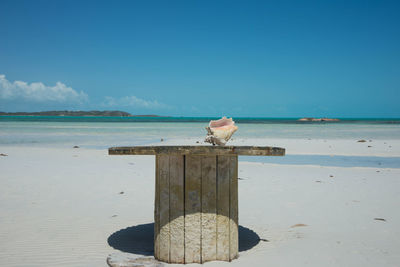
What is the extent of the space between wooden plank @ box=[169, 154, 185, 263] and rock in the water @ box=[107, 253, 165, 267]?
0.63ft

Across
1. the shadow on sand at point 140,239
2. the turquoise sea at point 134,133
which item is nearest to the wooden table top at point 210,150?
the shadow on sand at point 140,239

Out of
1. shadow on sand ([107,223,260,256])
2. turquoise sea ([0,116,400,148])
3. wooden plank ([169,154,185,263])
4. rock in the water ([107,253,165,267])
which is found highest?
wooden plank ([169,154,185,263])

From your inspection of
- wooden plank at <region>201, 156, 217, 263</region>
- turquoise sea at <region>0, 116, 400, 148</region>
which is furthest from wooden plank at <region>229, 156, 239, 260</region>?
turquoise sea at <region>0, 116, 400, 148</region>

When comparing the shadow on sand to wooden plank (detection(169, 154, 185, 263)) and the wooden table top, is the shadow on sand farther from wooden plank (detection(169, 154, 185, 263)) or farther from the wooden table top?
the wooden table top

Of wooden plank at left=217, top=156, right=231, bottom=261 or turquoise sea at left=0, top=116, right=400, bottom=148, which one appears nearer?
wooden plank at left=217, top=156, right=231, bottom=261

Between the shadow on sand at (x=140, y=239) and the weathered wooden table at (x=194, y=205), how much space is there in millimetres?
520

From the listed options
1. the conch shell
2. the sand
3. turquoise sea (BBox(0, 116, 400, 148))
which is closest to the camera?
the conch shell

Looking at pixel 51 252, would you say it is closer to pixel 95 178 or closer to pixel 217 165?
pixel 217 165

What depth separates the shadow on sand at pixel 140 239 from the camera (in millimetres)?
3557

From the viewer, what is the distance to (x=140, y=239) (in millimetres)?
3885

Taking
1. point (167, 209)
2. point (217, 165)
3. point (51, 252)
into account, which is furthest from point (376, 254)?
point (51, 252)

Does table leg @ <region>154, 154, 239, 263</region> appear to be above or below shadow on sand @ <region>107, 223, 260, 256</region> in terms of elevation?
above

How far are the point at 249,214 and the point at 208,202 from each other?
2024 mm

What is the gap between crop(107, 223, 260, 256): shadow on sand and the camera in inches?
140
